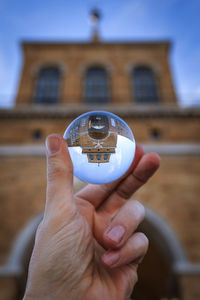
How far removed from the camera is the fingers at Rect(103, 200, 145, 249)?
133cm

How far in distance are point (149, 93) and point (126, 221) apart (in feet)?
32.6

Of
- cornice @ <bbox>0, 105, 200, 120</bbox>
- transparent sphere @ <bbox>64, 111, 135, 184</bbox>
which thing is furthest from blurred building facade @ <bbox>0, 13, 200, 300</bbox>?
transparent sphere @ <bbox>64, 111, 135, 184</bbox>

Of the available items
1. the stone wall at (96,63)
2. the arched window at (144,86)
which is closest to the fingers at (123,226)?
the stone wall at (96,63)

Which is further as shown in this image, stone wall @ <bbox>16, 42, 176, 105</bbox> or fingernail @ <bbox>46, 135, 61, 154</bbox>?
stone wall @ <bbox>16, 42, 176, 105</bbox>

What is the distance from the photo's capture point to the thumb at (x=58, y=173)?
1407mm

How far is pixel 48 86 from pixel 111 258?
10.9m

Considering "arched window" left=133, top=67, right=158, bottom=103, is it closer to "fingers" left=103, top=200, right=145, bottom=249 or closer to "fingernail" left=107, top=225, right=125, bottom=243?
"fingers" left=103, top=200, right=145, bottom=249

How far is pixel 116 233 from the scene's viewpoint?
1.37 m

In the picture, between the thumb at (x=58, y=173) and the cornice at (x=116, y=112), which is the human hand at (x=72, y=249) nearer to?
the thumb at (x=58, y=173)

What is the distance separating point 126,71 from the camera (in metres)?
10.9

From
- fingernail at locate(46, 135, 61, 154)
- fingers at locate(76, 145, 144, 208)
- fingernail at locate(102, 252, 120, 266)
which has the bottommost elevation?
fingernail at locate(102, 252, 120, 266)

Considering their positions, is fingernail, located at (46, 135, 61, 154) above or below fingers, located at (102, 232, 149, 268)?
above

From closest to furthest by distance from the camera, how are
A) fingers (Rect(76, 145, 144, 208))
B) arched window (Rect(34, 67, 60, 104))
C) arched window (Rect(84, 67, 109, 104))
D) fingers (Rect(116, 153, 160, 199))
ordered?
fingers (Rect(116, 153, 160, 199)) < fingers (Rect(76, 145, 144, 208)) < arched window (Rect(84, 67, 109, 104)) < arched window (Rect(34, 67, 60, 104))

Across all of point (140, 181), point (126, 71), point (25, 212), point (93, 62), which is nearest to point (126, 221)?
point (140, 181)
